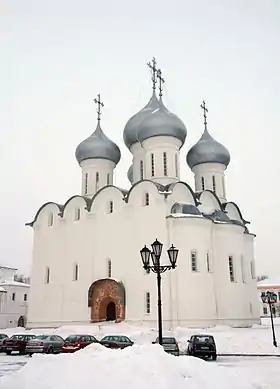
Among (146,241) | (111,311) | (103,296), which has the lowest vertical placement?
(111,311)

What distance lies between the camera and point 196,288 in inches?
968

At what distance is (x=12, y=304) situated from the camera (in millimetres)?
44562

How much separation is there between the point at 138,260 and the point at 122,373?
1738 centimetres

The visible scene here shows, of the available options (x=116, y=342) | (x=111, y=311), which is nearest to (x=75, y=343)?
(x=116, y=342)

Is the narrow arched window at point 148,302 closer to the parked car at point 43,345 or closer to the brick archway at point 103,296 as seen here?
the brick archway at point 103,296

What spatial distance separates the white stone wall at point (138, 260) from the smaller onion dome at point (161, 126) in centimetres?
378

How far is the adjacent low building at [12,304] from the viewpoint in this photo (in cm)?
4294

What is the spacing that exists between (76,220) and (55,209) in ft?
6.75

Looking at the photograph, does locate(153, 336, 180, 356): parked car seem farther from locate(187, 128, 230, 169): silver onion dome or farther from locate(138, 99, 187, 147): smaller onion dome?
locate(187, 128, 230, 169): silver onion dome

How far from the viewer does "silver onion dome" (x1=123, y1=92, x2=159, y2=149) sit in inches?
1219

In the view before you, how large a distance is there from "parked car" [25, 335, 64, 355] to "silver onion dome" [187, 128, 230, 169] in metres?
17.5

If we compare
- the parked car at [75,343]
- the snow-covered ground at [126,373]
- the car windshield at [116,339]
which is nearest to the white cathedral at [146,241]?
the car windshield at [116,339]

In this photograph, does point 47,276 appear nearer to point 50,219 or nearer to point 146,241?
point 50,219

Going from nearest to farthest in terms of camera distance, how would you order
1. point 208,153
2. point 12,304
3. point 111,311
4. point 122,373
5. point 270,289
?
point 122,373, point 111,311, point 208,153, point 12,304, point 270,289
